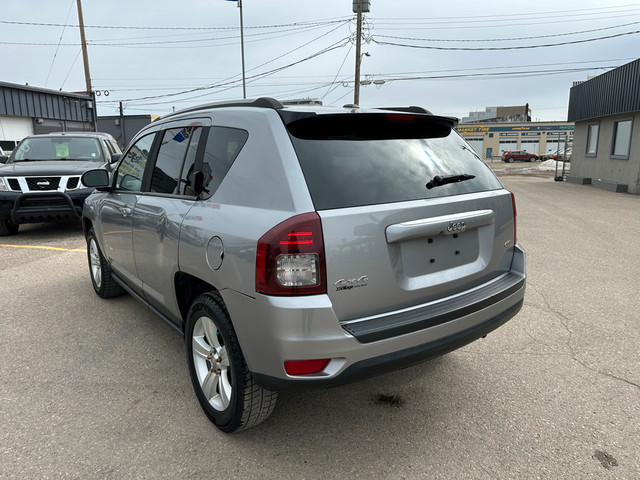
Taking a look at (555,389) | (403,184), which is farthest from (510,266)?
(403,184)

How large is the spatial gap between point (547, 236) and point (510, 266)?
5876mm

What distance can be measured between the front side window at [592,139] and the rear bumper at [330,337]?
69.1 ft

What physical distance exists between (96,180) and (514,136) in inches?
3096

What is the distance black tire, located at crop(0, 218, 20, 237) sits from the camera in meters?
8.31

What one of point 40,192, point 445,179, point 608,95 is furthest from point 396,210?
point 608,95

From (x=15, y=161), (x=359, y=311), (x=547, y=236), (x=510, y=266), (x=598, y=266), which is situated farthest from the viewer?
(x=15, y=161)

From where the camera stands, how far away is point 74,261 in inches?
260

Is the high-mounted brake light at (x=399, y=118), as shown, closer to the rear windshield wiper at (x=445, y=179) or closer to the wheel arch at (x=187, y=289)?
the rear windshield wiper at (x=445, y=179)

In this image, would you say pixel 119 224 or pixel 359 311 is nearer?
pixel 359 311

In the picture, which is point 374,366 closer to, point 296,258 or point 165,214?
point 296,258

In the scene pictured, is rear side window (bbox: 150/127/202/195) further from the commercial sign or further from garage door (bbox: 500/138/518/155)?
garage door (bbox: 500/138/518/155)

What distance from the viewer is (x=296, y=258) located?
6.83 feet

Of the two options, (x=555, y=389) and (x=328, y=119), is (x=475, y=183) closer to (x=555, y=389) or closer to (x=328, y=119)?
(x=328, y=119)

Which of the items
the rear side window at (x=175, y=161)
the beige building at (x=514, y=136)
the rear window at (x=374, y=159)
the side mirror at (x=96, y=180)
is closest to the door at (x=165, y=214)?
the rear side window at (x=175, y=161)
